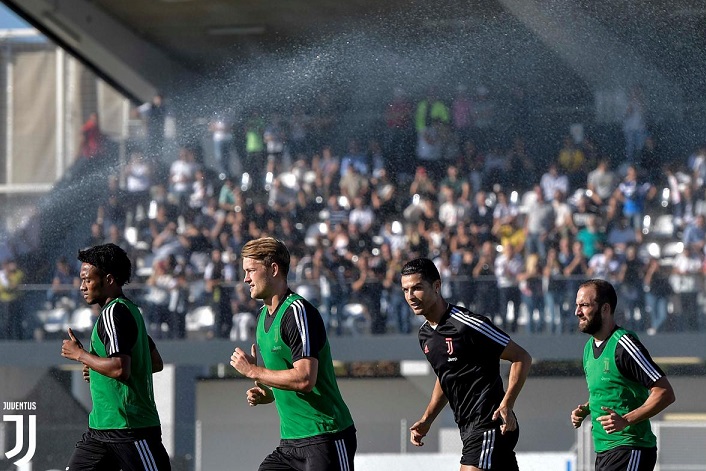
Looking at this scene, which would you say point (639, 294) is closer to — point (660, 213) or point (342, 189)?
point (660, 213)

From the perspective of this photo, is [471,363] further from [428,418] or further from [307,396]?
[307,396]

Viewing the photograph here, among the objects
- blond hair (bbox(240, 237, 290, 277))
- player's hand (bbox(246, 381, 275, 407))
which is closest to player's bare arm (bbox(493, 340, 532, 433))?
player's hand (bbox(246, 381, 275, 407))

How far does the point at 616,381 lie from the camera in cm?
559

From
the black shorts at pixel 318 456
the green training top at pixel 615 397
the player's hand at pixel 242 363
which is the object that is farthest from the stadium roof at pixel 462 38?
the player's hand at pixel 242 363

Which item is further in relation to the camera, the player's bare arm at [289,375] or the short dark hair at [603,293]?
the short dark hair at [603,293]

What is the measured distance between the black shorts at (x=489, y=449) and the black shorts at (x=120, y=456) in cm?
142

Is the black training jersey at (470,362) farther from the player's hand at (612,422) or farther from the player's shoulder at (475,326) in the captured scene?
the player's hand at (612,422)

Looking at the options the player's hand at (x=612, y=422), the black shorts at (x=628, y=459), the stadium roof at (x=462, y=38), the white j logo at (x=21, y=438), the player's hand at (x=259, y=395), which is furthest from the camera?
the stadium roof at (x=462, y=38)

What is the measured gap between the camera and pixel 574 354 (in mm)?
10844

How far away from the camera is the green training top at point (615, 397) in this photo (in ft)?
18.3

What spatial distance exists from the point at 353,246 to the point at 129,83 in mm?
3784

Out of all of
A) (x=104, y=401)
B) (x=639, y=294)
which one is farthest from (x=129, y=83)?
(x=104, y=401)

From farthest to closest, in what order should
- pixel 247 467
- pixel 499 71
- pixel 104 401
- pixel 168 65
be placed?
pixel 168 65 < pixel 499 71 < pixel 247 467 < pixel 104 401

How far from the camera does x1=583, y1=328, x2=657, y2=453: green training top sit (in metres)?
5.58
